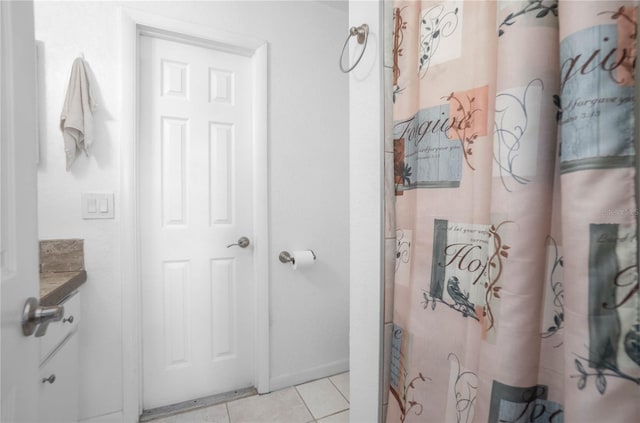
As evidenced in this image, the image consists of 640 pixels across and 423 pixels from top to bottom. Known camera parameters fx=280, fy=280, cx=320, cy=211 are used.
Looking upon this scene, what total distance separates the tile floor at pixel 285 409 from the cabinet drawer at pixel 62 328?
713mm

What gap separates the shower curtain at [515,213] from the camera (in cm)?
36

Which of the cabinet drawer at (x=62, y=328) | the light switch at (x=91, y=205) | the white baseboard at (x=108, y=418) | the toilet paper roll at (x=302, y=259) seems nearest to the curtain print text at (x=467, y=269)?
the toilet paper roll at (x=302, y=259)

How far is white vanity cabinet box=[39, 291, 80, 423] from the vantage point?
0.94 metres

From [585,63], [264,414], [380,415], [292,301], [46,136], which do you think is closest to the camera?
[585,63]

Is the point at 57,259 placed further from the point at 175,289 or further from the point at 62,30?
the point at 62,30

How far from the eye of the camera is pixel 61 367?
1.09 metres

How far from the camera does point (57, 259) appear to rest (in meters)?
1.32

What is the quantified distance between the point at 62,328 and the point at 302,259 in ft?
3.59

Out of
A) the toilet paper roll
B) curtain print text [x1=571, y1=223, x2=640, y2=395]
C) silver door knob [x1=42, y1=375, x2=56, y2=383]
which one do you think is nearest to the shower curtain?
curtain print text [x1=571, y1=223, x2=640, y2=395]

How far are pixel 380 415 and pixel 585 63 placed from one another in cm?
87

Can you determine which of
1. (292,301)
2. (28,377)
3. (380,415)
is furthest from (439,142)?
(292,301)

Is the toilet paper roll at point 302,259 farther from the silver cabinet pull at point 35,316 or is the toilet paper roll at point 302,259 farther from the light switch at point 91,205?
the silver cabinet pull at point 35,316

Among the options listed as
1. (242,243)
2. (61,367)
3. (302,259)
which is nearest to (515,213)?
(302,259)

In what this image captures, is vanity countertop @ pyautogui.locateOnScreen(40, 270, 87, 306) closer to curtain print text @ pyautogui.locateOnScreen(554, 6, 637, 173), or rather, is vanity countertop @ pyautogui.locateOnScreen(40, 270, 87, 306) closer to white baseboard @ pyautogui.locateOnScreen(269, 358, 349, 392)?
white baseboard @ pyautogui.locateOnScreen(269, 358, 349, 392)
